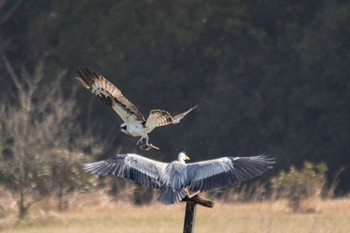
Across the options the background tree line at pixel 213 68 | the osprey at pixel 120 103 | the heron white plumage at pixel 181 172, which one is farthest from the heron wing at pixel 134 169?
the background tree line at pixel 213 68

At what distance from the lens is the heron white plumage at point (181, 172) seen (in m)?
8.01

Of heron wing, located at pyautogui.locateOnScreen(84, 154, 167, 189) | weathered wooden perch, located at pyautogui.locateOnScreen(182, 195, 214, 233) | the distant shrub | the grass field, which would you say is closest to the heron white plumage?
heron wing, located at pyautogui.locateOnScreen(84, 154, 167, 189)

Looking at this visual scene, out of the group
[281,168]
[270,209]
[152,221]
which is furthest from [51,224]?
[281,168]

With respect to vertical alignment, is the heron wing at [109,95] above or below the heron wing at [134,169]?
above

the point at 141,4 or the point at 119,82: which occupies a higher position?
the point at 141,4

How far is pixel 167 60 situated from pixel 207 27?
3.98ft

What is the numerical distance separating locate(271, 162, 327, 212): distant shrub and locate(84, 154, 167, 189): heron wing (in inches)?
264

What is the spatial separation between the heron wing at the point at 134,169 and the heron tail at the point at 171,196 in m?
0.21

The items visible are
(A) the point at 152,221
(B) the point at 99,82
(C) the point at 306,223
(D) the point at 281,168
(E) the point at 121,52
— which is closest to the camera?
(B) the point at 99,82

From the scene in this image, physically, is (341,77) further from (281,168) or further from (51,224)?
(51,224)

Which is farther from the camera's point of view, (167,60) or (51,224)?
(167,60)

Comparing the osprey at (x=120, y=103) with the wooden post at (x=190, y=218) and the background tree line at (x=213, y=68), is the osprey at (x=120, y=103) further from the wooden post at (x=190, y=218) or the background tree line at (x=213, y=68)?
the background tree line at (x=213, y=68)

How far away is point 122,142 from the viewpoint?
24.4m

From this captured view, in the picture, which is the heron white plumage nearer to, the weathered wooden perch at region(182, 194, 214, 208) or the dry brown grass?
the weathered wooden perch at region(182, 194, 214, 208)
